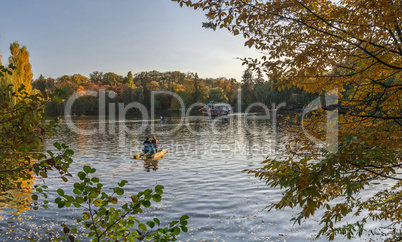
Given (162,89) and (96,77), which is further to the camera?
(96,77)

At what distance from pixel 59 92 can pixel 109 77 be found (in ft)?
564

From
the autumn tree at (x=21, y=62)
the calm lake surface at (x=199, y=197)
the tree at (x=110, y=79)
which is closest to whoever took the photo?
the calm lake surface at (x=199, y=197)

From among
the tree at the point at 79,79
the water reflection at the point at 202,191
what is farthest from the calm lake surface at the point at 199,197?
the tree at the point at 79,79

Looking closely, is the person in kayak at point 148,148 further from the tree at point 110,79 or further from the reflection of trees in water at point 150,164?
the tree at point 110,79

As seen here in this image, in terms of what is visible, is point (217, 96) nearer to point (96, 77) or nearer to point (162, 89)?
point (162, 89)

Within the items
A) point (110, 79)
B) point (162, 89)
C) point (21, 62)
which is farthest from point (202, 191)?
point (110, 79)

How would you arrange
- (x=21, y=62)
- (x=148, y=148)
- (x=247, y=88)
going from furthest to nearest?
1. (x=247, y=88)
2. (x=21, y=62)
3. (x=148, y=148)

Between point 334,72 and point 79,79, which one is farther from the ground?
point 79,79

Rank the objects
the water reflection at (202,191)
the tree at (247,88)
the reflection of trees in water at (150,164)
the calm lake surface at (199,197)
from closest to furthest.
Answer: the calm lake surface at (199,197)
the water reflection at (202,191)
the reflection of trees in water at (150,164)
the tree at (247,88)

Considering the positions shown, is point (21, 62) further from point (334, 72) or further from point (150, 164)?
point (334, 72)

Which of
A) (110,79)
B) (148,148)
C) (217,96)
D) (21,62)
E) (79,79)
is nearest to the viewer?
(148,148)

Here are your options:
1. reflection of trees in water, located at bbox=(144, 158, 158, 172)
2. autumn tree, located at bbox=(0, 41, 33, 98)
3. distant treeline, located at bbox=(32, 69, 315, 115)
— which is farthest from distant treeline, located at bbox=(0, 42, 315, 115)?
reflection of trees in water, located at bbox=(144, 158, 158, 172)

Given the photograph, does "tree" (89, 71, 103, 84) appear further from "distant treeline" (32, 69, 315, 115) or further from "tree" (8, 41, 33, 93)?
"tree" (8, 41, 33, 93)

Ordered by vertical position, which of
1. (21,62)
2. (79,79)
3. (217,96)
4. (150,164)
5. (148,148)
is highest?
(79,79)
